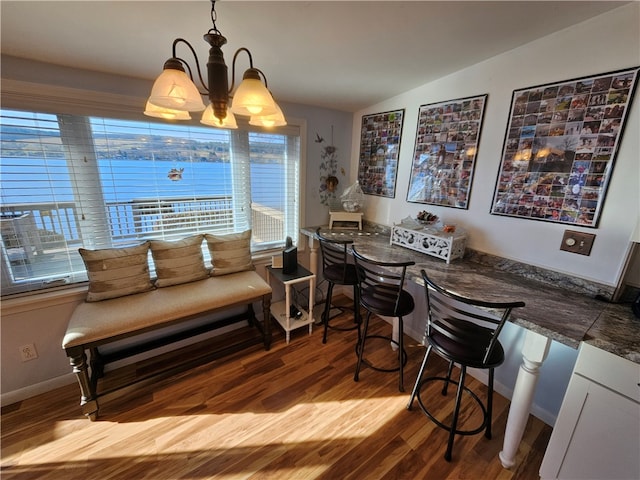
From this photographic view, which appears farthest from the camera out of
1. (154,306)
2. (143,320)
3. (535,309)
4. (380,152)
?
(380,152)

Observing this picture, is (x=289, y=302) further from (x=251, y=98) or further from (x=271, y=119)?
(x=251, y=98)

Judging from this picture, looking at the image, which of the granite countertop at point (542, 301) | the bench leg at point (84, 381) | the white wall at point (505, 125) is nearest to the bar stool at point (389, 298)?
the granite countertop at point (542, 301)

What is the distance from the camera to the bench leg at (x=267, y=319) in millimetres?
2125

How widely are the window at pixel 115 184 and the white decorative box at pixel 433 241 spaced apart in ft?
4.06

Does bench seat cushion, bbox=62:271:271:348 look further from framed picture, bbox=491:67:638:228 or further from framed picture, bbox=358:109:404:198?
framed picture, bbox=491:67:638:228

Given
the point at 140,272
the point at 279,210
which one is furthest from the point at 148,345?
the point at 279,210

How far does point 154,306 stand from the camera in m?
1.77

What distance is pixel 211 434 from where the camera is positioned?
1.55 m

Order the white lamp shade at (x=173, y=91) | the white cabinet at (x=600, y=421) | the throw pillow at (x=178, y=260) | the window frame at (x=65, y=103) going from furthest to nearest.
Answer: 1. the throw pillow at (x=178, y=260)
2. the window frame at (x=65, y=103)
3. the white cabinet at (x=600, y=421)
4. the white lamp shade at (x=173, y=91)

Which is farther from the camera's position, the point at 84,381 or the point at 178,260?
the point at 178,260

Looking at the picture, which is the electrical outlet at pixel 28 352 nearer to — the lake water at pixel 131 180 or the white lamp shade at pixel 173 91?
the lake water at pixel 131 180

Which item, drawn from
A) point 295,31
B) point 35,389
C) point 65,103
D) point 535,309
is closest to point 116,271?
point 35,389

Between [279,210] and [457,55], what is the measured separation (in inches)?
72.4

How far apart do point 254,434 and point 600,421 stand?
1674 mm
